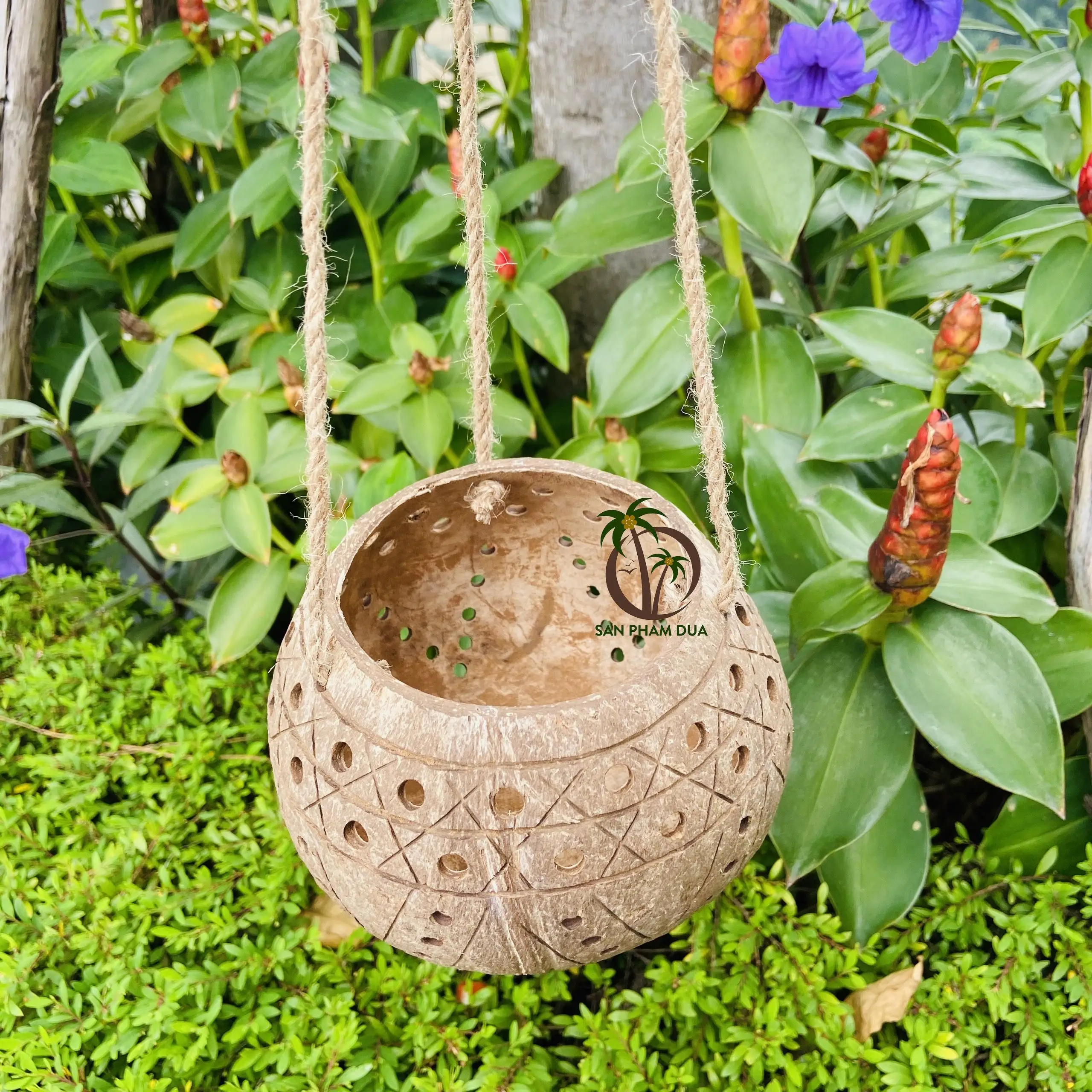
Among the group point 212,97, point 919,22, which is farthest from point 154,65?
point 919,22

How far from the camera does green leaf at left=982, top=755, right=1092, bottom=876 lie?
37.0 inches

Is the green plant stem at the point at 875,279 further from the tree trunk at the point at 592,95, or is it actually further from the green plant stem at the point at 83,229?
the green plant stem at the point at 83,229

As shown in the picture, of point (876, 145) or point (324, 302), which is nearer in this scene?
point (324, 302)

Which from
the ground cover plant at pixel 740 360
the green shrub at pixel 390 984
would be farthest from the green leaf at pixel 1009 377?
the green shrub at pixel 390 984

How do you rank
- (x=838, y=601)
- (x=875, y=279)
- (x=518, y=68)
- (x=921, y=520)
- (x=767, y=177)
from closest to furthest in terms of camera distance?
(x=921, y=520) < (x=838, y=601) < (x=767, y=177) < (x=875, y=279) < (x=518, y=68)

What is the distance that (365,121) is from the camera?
1.11m

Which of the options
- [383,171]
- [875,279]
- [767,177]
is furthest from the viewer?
[383,171]

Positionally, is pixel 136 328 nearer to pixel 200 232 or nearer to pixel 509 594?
pixel 200 232

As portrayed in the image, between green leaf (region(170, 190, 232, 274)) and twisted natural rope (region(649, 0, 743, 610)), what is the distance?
3.08ft

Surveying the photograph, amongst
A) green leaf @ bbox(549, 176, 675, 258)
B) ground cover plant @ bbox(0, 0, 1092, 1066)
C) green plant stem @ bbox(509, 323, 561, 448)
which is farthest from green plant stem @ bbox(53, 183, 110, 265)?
green leaf @ bbox(549, 176, 675, 258)

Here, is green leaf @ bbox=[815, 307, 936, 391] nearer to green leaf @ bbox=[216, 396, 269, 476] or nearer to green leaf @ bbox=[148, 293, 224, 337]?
green leaf @ bbox=[216, 396, 269, 476]

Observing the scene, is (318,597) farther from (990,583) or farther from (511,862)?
(990,583)

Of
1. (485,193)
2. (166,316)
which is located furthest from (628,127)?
(166,316)

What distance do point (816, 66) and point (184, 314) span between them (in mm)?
841
